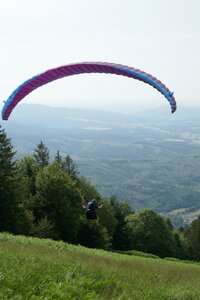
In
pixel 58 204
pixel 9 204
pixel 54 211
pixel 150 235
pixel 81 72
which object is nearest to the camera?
pixel 81 72

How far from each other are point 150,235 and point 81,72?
45382mm

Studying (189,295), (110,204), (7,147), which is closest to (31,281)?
(189,295)

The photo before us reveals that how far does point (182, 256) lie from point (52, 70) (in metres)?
61.7

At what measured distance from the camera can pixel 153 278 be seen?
34.9 ft

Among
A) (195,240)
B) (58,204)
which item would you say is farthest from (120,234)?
(195,240)

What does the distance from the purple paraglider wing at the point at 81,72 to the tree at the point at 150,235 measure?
44328mm

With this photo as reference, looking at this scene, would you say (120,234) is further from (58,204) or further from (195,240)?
(195,240)

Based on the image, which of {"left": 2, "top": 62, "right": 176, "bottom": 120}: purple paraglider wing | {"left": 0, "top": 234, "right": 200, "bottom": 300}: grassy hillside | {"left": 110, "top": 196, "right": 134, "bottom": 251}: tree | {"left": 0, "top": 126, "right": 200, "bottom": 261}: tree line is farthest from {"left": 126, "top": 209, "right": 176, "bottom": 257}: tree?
{"left": 0, "top": 234, "right": 200, "bottom": 300}: grassy hillside

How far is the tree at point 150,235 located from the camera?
2244 inches

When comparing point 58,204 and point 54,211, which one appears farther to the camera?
point 58,204

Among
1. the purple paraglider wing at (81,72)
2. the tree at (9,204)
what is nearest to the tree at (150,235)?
the tree at (9,204)

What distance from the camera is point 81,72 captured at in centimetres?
1877

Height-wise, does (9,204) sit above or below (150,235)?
above

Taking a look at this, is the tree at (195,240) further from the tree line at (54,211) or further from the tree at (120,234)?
the tree at (120,234)
